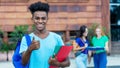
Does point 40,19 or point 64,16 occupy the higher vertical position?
point 40,19

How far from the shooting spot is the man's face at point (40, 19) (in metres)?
4.14

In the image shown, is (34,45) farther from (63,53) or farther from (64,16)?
(64,16)

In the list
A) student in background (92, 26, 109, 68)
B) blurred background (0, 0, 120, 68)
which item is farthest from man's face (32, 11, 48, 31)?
blurred background (0, 0, 120, 68)

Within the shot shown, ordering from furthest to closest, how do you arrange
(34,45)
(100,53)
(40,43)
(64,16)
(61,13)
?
1. (64,16)
2. (61,13)
3. (100,53)
4. (40,43)
5. (34,45)

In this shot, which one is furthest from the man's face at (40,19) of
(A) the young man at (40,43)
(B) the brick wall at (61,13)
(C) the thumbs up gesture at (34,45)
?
(B) the brick wall at (61,13)

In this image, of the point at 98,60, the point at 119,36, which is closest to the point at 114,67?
the point at 98,60

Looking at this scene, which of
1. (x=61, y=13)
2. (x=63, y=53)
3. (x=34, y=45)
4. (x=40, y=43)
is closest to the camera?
(x=34, y=45)

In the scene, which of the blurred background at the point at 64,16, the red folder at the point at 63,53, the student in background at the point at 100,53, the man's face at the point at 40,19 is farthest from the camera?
the blurred background at the point at 64,16

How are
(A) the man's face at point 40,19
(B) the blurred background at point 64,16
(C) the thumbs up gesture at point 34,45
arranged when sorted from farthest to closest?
1. (B) the blurred background at point 64,16
2. (A) the man's face at point 40,19
3. (C) the thumbs up gesture at point 34,45

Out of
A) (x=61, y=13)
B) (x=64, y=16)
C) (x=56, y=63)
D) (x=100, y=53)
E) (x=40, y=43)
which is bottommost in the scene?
(x=64, y=16)

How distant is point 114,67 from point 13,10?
7.40 metres

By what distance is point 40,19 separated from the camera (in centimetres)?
417

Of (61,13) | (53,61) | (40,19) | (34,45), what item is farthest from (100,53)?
(61,13)

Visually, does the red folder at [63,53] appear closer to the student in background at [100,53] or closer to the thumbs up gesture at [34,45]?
the thumbs up gesture at [34,45]
